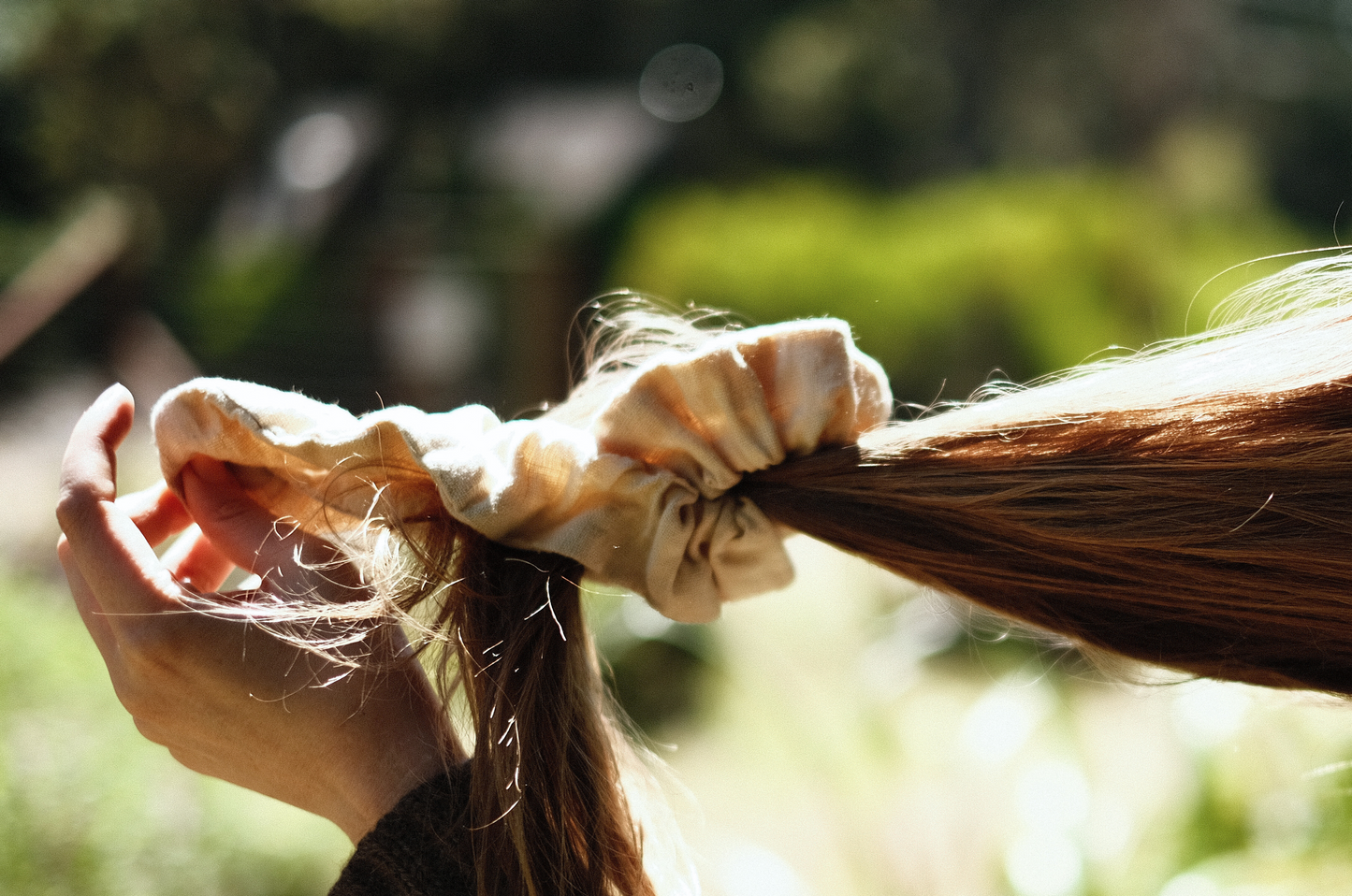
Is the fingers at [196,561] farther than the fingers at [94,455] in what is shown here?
Yes

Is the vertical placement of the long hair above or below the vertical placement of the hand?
below

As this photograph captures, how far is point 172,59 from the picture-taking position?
3852 mm

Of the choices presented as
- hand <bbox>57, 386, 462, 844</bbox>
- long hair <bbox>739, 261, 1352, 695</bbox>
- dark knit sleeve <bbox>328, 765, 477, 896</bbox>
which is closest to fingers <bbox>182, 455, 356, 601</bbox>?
hand <bbox>57, 386, 462, 844</bbox>

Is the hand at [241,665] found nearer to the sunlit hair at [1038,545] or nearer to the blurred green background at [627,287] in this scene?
the sunlit hair at [1038,545]

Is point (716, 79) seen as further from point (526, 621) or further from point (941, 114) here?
point (526, 621)

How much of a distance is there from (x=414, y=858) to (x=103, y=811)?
156 cm

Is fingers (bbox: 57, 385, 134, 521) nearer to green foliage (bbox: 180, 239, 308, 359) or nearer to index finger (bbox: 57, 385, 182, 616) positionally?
index finger (bbox: 57, 385, 182, 616)

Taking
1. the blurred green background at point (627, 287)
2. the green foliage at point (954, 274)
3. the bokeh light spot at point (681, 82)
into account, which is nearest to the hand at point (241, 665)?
the blurred green background at point (627, 287)

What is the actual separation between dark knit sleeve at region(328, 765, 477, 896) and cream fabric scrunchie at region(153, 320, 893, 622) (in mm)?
279

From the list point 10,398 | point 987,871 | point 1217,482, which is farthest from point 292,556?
point 10,398

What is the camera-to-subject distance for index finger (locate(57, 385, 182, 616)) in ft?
3.23

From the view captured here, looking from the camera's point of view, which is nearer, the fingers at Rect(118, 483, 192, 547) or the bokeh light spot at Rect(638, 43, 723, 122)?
the fingers at Rect(118, 483, 192, 547)

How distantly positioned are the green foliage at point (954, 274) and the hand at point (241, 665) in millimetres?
4970

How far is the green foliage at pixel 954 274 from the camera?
18.7 feet
